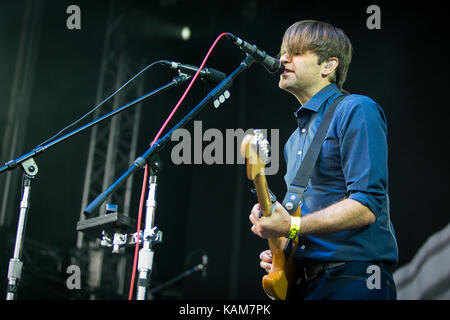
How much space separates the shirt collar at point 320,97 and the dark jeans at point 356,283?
2.53 ft

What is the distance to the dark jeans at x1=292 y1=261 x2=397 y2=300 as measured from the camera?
1.88 m

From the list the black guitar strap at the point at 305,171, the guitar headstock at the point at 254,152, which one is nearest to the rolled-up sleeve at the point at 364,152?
the black guitar strap at the point at 305,171

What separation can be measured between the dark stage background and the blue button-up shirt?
305cm

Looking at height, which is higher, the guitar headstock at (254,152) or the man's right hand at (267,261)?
the guitar headstock at (254,152)

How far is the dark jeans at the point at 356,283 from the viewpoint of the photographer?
188 centimetres

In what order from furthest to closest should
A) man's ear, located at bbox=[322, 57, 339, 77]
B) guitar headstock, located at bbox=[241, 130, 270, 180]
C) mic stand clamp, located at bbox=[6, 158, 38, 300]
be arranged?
man's ear, located at bbox=[322, 57, 339, 77]
mic stand clamp, located at bbox=[6, 158, 38, 300]
guitar headstock, located at bbox=[241, 130, 270, 180]

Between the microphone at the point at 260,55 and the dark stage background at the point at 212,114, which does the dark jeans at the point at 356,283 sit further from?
the dark stage background at the point at 212,114

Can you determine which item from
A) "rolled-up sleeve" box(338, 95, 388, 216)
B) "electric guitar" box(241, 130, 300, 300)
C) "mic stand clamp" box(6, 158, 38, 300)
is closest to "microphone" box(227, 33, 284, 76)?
"rolled-up sleeve" box(338, 95, 388, 216)

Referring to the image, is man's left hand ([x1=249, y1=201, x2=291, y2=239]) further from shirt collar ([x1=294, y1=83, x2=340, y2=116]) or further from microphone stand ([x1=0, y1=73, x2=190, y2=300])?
microphone stand ([x1=0, y1=73, x2=190, y2=300])

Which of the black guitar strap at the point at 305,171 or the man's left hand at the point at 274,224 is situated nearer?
the man's left hand at the point at 274,224

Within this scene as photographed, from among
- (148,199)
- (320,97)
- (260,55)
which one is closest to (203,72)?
(260,55)

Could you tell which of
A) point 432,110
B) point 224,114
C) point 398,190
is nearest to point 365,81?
point 432,110

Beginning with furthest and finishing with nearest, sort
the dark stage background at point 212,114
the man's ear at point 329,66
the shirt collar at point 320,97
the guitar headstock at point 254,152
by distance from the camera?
the dark stage background at point 212,114 < the man's ear at point 329,66 < the shirt collar at point 320,97 < the guitar headstock at point 254,152

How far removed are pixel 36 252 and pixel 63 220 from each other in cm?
70
